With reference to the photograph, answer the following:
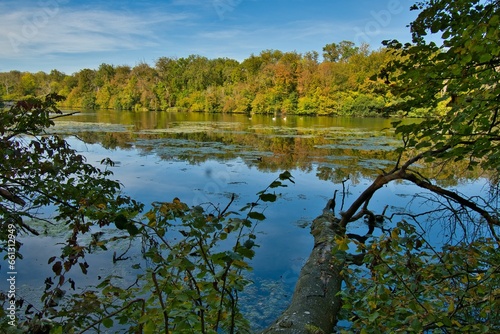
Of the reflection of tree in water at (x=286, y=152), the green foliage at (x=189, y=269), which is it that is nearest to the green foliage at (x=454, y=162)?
the green foliage at (x=189, y=269)

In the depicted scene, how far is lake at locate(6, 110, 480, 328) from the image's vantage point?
12.8 ft

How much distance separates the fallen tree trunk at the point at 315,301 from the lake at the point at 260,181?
58 cm

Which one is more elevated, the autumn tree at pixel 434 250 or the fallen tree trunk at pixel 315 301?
the autumn tree at pixel 434 250

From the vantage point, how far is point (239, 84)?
148 ft

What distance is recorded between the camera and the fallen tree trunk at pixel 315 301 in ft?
6.57

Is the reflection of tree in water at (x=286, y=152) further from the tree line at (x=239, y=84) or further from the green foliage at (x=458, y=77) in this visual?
the tree line at (x=239, y=84)

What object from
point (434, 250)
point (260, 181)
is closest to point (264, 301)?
point (434, 250)

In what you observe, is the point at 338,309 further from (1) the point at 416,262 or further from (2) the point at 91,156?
(2) the point at 91,156

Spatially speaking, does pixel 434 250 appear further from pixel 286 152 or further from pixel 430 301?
pixel 286 152

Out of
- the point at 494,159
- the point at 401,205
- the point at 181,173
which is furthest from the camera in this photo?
the point at 181,173

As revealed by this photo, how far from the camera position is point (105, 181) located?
2855mm

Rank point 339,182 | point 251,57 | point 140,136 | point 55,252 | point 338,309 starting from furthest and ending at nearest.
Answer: point 251,57
point 140,136
point 339,182
point 55,252
point 338,309

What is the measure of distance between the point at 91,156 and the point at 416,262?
1020 centimetres

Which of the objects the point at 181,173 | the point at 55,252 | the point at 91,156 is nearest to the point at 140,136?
the point at 91,156
